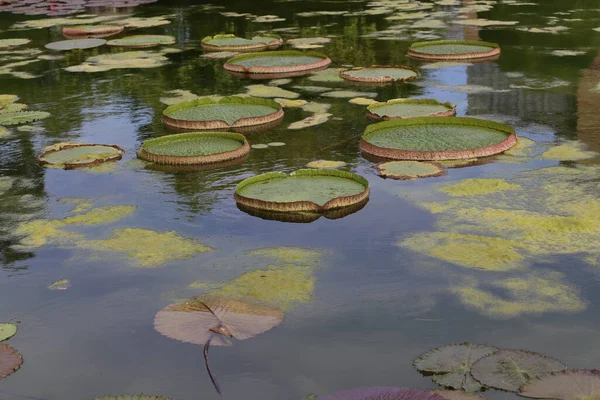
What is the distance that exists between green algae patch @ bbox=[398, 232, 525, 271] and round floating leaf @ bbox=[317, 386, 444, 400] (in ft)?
3.41

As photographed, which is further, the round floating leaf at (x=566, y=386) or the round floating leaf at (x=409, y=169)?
the round floating leaf at (x=409, y=169)

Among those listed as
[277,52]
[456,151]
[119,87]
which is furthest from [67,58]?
[456,151]

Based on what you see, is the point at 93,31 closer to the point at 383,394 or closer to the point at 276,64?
the point at 276,64

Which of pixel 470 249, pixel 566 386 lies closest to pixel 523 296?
pixel 470 249

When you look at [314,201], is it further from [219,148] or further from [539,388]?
[539,388]

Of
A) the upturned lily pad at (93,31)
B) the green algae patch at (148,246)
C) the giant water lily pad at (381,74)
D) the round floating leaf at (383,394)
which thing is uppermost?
the upturned lily pad at (93,31)

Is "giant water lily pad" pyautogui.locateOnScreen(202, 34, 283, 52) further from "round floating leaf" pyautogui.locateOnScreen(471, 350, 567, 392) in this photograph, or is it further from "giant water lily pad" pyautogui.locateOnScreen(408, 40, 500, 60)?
"round floating leaf" pyautogui.locateOnScreen(471, 350, 567, 392)

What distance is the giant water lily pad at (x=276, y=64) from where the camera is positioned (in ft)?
22.4

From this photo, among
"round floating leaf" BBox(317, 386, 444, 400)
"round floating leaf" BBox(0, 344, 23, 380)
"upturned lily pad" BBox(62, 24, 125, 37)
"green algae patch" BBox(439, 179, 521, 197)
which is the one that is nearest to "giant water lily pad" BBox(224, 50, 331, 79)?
"upturned lily pad" BBox(62, 24, 125, 37)

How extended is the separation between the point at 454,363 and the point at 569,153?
2390 millimetres

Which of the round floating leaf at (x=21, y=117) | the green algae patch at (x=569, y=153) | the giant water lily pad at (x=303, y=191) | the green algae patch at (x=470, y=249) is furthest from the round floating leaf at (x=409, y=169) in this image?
the round floating leaf at (x=21, y=117)

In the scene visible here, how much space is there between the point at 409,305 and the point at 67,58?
18.9 ft

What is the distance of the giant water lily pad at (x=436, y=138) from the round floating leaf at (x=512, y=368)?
212 centimetres

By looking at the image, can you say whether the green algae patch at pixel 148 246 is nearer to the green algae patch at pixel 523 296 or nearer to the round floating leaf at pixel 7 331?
the round floating leaf at pixel 7 331
